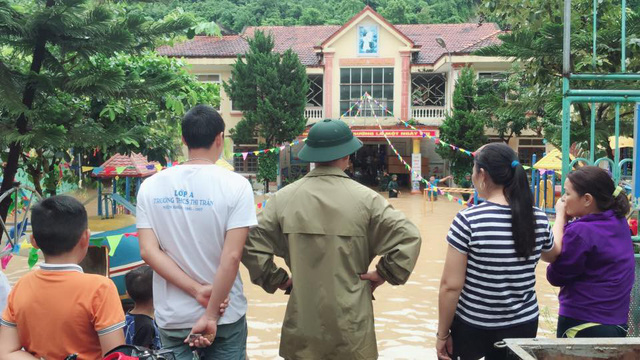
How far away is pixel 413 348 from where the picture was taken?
528cm

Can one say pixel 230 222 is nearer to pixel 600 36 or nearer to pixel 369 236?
pixel 369 236

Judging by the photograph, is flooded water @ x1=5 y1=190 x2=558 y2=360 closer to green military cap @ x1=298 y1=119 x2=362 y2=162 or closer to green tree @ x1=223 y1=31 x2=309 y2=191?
green military cap @ x1=298 y1=119 x2=362 y2=162

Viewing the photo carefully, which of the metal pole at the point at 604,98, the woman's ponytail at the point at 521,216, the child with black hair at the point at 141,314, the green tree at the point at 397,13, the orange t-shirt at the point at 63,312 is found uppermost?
the green tree at the point at 397,13

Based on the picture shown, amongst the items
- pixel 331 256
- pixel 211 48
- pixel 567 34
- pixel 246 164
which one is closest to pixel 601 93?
pixel 567 34

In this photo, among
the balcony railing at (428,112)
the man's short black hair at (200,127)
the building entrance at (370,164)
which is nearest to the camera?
the man's short black hair at (200,127)

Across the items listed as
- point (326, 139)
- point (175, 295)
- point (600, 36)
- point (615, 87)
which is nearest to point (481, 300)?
point (326, 139)

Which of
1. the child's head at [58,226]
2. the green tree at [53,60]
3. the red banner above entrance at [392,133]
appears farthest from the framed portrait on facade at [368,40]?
the child's head at [58,226]

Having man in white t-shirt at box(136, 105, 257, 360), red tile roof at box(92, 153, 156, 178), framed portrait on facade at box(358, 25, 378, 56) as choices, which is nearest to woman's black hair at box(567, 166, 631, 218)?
man in white t-shirt at box(136, 105, 257, 360)

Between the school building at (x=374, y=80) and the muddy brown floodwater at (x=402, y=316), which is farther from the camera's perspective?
the school building at (x=374, y=80)

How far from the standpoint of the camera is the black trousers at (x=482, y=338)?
2490mm

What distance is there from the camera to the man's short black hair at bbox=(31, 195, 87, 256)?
2.04 meters

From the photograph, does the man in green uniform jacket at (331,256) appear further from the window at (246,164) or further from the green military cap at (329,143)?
the window at (246,164)

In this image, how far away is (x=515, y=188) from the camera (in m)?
2.45

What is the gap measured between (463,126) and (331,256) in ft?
62.3
